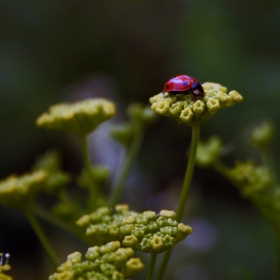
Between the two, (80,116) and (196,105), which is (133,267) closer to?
(196,105)

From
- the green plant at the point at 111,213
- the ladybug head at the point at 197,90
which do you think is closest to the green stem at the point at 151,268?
the green plant at the point at 111,213

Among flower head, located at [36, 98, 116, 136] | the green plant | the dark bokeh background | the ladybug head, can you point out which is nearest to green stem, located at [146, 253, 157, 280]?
the green plant

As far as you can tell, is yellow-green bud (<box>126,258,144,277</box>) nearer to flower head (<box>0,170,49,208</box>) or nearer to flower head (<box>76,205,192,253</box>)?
flower head (<box>76,205,192,253</box>)

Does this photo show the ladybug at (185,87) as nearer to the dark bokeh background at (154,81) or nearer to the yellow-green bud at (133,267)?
the yellow-green bud at (133,267)

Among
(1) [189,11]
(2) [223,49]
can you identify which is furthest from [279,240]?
(1) [189,11]

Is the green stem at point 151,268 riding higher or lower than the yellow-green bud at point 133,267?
higher

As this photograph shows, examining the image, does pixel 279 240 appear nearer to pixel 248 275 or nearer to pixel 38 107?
pixel 248 275
